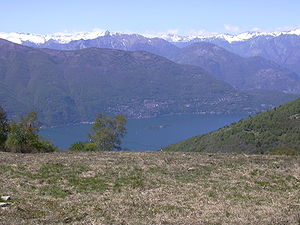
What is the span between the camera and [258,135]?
146625 millimetres

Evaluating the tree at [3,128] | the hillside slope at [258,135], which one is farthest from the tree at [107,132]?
the hillside slope at [258,135]

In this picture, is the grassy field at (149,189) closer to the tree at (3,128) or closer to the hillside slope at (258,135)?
the tree at (3,128)

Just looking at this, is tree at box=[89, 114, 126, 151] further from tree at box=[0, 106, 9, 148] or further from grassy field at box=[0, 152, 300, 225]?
grassy field at box=[0, 152, 300, 225]

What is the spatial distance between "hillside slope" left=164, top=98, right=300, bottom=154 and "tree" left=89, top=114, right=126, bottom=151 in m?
61.1

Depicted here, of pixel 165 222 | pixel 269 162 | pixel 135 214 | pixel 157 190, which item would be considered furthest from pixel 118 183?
pixel 269 162

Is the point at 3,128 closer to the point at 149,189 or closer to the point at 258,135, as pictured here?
the point at 149,189

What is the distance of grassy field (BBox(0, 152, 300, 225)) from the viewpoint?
18.0 meters

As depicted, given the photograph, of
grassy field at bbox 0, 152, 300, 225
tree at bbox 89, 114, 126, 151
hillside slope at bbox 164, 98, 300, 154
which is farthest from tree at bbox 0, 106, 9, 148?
hillside slope at bbox 164, 98, 300, 154

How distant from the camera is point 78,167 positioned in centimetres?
2947

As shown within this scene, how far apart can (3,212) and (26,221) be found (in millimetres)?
1603

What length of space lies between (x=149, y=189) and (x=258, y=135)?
129067mm

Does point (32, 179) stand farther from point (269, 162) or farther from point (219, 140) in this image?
point (219, 140)

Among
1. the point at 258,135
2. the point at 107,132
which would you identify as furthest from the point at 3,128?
the point at 258,135

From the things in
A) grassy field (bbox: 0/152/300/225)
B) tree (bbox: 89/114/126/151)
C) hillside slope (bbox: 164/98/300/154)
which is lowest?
hillside slope (bbox: 164/98/300/154)
